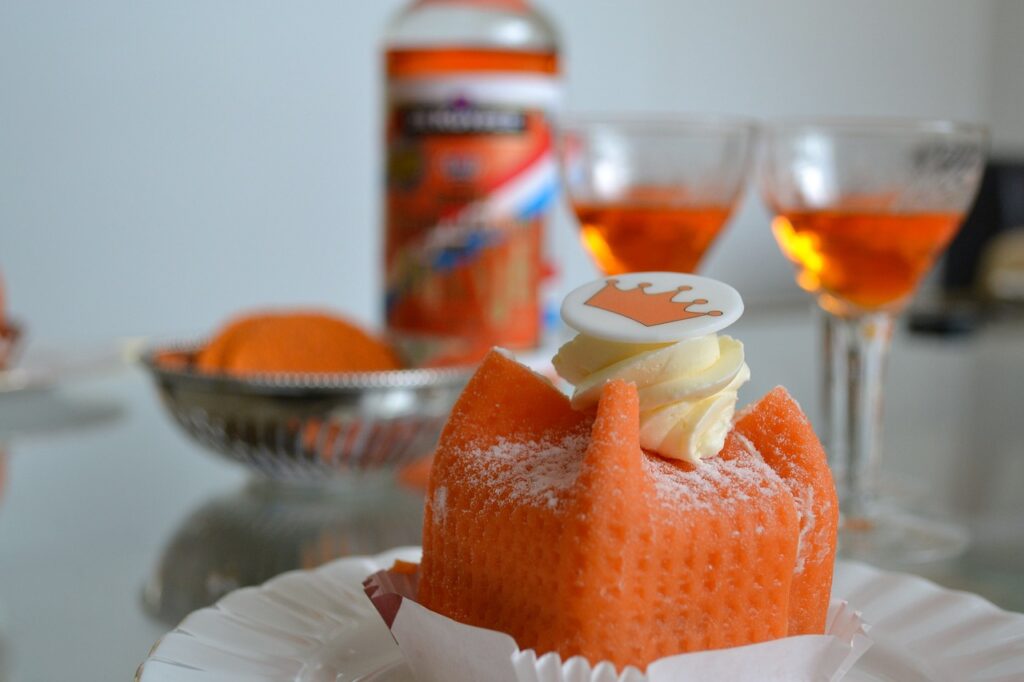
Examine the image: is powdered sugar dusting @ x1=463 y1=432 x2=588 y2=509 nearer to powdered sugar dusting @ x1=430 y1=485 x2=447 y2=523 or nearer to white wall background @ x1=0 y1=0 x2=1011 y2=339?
powdered sugar dusting @ x1=430 y1=485 x2=447 y2=523

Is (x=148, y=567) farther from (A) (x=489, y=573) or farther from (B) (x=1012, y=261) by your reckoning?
(B) (x=1012, y=261)

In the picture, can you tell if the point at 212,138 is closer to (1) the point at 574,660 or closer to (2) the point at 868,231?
(2) the point at 868,231

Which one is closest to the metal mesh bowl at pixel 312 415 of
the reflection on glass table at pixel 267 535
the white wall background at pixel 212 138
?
the reflection on glass table at pixel 267 535

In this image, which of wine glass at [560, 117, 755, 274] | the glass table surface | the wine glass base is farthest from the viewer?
wine glass at [560, 117, 755, 274]

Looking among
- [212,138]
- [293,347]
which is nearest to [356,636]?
[293,347]

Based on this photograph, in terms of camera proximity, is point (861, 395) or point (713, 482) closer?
point (713, 482)

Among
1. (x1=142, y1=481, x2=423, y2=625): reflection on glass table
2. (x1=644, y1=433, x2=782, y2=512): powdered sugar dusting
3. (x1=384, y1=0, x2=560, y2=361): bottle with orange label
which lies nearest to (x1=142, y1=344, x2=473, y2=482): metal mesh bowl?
(x1=142, y1=481, x2=423, y2=625): reflection on glass table

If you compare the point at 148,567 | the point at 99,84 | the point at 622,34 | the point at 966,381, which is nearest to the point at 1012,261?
the point at 622,34
